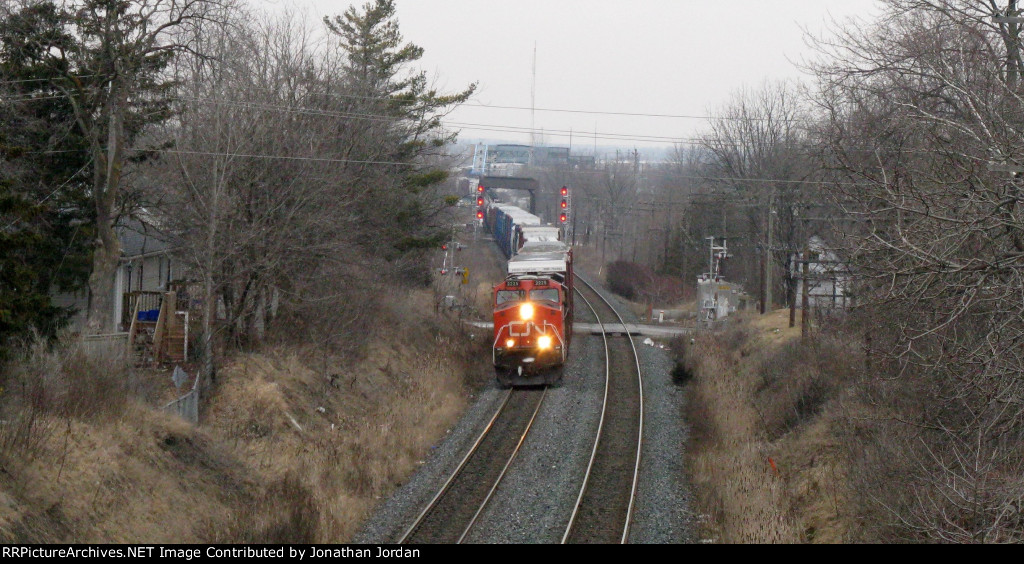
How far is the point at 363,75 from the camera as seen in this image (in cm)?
2933

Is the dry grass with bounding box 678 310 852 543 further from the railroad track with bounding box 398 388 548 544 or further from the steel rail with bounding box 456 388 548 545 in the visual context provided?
the railroad track with bounding box 398 388 548 544

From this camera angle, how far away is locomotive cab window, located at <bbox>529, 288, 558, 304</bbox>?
71.9 ft

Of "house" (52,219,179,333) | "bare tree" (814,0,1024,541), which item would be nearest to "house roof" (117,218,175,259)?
"house" (52,219,179,333)

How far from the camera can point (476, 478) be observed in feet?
48.4

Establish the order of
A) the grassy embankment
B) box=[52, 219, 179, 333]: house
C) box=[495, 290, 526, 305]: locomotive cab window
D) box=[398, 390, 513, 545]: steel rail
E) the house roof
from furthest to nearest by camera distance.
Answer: box=[495, 290, 526, 305]: locomotive cab window, the house roof, box=[52, 219, 179, 333]: house, box=[398, 390, 513, 545]: steel rail, the grassy embankment

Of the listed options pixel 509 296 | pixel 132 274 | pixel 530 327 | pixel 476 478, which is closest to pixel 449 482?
pixel 476 478

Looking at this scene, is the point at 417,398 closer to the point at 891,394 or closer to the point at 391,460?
the point at 391,460

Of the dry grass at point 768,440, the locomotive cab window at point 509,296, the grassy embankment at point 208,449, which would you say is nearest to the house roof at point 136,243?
the grassy embankment at point 208,449

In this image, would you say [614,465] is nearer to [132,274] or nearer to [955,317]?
[955,317]

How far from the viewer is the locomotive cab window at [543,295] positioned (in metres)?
21.9

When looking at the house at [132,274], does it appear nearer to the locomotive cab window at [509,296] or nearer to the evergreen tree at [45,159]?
the evergreen tree at [45,159]

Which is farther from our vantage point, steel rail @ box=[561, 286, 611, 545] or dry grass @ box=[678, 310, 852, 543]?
steel rail @ box=[561, 286, 611, 545]

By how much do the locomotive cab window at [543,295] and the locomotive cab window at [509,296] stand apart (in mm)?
239

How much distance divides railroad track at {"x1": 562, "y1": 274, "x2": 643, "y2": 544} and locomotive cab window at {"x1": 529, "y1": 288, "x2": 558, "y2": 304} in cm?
275
